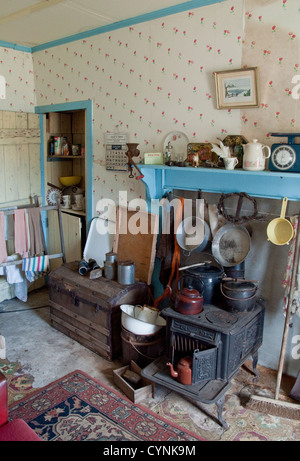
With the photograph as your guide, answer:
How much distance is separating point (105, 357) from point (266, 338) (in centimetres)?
127

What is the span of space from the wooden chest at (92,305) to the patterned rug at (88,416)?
38cm

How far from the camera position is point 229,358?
2465 mm

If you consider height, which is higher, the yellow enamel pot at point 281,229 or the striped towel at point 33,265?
the yellow enamel pot at point 281,229

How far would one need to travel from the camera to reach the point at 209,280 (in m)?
2.70

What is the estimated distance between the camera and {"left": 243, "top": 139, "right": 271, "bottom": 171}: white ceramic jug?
2518 millimetres

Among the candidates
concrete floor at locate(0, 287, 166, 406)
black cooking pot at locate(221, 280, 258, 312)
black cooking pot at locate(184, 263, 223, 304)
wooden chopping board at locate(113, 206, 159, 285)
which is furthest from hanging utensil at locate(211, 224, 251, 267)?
concrete floor at locate(0, 287, 166, 406)

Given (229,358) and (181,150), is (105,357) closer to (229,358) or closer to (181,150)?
(229,358)

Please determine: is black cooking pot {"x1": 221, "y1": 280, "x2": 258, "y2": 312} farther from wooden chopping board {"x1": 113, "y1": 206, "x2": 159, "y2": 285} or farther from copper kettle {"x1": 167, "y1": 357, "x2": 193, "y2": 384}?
wooden chopping board {"x1": 113, "y1": 206, "x2": 159, "y2": 285}

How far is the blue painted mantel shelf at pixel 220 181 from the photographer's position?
2.60 metres

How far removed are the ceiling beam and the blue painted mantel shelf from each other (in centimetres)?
134

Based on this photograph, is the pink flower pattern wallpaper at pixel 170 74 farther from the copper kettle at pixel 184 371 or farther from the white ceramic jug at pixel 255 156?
the copper kettle at pixel 184 371

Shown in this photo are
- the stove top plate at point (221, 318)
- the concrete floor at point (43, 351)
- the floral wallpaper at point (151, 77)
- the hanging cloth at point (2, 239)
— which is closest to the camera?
the stove top plate at point (221, 318)

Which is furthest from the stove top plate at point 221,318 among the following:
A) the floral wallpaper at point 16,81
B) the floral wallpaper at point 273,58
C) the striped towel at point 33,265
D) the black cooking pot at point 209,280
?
the floral wallpaper at point 16,81
